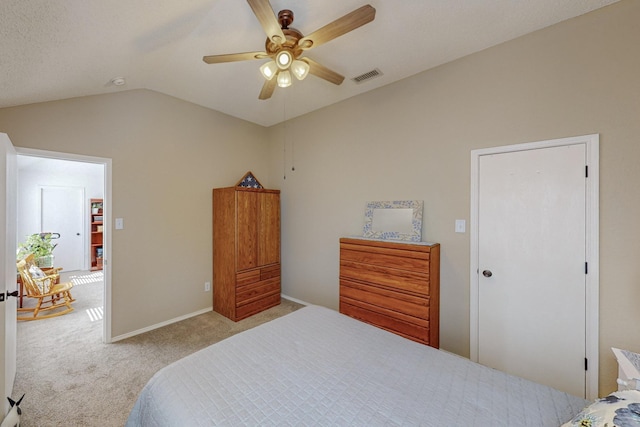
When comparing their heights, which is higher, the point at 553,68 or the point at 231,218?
the point at 553,68

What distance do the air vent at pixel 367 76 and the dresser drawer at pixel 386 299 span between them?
223cm

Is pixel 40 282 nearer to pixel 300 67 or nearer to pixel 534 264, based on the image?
pixel 300 67

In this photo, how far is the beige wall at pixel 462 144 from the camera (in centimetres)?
173

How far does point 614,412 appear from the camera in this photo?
803 millimetres

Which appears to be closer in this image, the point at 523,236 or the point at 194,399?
the point at 194,399

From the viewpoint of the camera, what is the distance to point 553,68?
196 centimetres

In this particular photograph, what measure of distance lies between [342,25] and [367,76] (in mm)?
1340

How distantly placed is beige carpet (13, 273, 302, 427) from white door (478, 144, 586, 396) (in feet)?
8.26

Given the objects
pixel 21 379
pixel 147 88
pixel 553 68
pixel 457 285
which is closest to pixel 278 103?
pixel 147 88

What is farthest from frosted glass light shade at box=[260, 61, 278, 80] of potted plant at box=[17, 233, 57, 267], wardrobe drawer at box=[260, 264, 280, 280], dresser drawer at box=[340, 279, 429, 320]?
potted plant at box=[17, 233, 57, 267]

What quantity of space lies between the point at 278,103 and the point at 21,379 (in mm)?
3690

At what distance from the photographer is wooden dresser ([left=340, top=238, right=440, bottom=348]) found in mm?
2326

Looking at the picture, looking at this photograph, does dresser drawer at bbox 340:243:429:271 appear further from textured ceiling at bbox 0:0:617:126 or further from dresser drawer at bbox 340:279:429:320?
textured ceiling at bbox 0:0:617:126

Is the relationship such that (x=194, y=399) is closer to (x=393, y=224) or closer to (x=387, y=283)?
(x=387, y=283)
